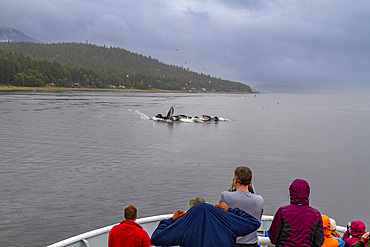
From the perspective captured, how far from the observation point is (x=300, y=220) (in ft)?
12.7

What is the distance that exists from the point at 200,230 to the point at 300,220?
1.26m

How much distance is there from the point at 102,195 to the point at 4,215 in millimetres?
3987

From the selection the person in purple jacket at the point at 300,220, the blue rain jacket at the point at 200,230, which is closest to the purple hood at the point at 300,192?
the person in purple jacket at the point at 300,220

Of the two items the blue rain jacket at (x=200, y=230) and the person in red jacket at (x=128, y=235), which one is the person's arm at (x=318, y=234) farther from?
the person in red jacket at (x=128, y=235)

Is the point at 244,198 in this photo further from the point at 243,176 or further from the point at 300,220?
the point at 300,220

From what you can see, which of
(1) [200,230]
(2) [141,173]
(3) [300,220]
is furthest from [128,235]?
(2) [141,173]

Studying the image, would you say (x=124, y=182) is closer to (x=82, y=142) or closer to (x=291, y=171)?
(x=291, y=171)

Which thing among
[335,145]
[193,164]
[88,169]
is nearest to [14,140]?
[88,169]

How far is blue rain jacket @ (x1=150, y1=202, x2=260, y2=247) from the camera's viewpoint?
3188mm

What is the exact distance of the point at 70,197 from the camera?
15047mm

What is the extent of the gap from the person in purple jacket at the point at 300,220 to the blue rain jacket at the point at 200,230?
857 millimetres

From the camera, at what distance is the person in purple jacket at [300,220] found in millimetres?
3838

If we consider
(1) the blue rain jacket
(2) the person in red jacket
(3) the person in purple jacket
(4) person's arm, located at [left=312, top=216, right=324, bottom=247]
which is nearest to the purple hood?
(3) the person in purple jacket

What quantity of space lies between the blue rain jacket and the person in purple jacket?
86cm
